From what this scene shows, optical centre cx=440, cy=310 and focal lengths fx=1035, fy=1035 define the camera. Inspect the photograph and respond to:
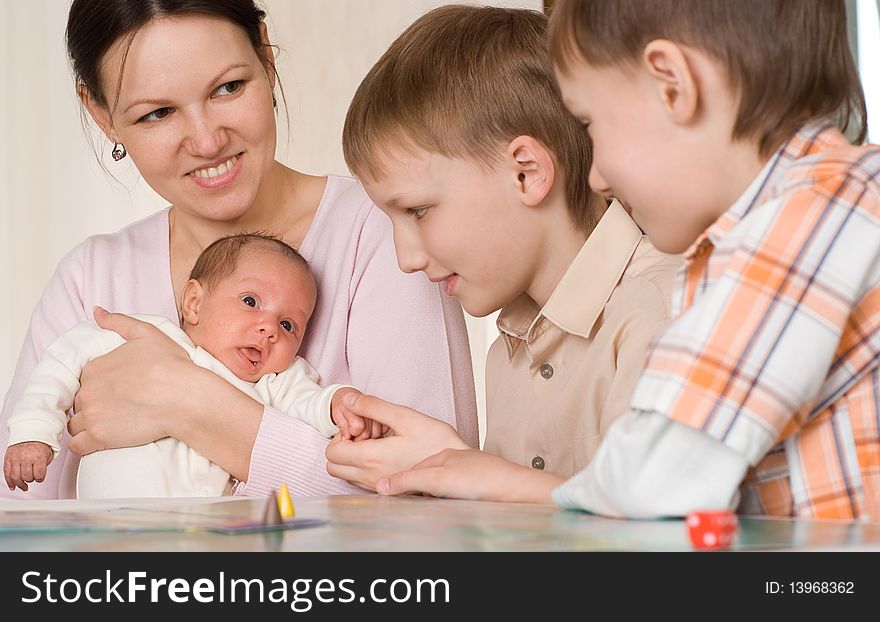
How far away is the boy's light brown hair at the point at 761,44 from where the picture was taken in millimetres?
938

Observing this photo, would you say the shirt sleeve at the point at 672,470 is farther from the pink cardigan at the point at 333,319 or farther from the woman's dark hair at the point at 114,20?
the woman's dark hair at the point at 114,20

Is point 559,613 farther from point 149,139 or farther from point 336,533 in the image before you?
point 149,139

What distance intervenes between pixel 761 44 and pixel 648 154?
0.14 metres

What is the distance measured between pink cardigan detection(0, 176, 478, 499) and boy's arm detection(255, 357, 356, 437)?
0.04 m

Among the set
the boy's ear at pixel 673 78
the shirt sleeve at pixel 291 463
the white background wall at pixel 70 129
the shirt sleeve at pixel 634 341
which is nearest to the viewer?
the boy's ear at pixel 673 78

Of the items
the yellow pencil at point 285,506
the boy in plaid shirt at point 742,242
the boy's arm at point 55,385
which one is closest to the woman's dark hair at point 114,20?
the boy's arm at point 55,385

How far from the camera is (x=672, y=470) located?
802 mm

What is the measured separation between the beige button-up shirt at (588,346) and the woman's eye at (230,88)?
0.61 meters

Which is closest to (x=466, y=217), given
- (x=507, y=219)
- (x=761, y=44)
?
(x=507, y=219)

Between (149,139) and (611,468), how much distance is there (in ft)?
3.65

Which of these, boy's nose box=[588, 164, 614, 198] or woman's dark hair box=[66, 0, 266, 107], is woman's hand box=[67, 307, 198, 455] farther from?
boy's nose box=[588, 164, 614, 198]

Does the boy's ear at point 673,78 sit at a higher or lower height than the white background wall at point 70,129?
lower

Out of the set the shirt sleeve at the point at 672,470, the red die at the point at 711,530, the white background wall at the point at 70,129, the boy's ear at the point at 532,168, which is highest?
the white background wall at the point at 70,129

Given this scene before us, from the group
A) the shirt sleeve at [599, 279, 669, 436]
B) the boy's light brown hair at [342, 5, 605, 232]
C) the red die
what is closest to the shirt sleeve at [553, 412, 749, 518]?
the red die
